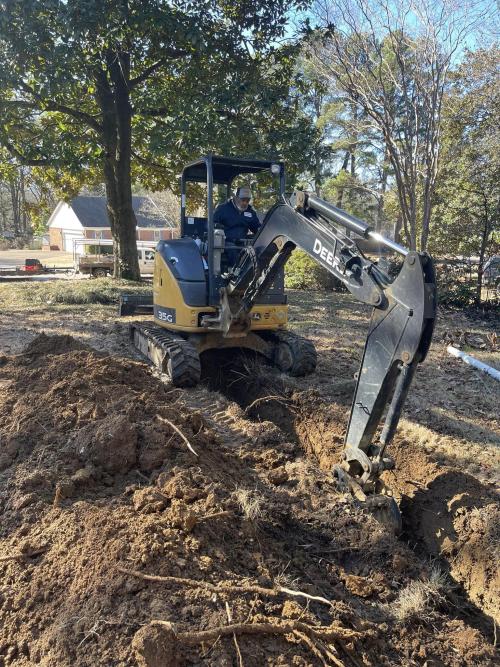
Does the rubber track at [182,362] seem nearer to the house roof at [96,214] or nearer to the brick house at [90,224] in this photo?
the brick house at [90,224]

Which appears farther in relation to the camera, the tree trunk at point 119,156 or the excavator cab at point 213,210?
the tree trunk at point 119,156

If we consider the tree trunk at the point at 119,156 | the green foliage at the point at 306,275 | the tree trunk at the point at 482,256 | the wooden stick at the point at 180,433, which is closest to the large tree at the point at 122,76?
the tree trunk at the point at 119,156

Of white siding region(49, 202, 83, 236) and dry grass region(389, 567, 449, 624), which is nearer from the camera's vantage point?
dry grass region(389, 567, 449, 624)

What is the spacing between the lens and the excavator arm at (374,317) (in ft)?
11.8

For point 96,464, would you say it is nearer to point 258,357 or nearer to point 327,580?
point 327,580

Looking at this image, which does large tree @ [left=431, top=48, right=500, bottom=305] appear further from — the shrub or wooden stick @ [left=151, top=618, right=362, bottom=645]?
wooden stick @ [left=151, top=618, right=362, bottom=645]

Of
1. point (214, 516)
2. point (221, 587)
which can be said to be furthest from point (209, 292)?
point (221, 587)

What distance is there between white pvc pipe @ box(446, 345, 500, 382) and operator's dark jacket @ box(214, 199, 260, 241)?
4.19 metres

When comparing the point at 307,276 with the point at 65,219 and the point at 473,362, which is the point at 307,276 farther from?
the point at 65,219

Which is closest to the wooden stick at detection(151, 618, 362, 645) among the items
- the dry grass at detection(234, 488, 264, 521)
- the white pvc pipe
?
the dry grass at detection(234, 488, 264, 521)

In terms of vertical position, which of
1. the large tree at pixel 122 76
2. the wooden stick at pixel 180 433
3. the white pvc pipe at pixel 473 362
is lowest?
the white pvc pipe at pixel 473 362

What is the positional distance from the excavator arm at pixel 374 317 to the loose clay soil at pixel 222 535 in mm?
448

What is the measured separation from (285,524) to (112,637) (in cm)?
159

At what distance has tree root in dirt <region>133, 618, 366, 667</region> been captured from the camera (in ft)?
8.18
